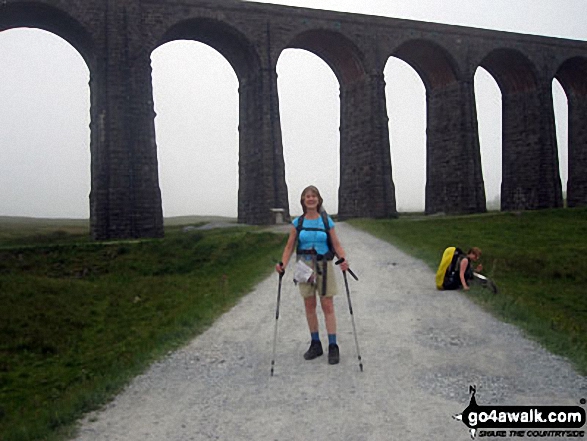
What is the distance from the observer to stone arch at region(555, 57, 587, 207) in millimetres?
46281

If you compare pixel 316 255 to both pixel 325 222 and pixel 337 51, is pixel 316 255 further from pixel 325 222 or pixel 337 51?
pixel 337 51

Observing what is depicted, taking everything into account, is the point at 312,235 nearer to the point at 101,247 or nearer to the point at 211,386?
the point at 211,386

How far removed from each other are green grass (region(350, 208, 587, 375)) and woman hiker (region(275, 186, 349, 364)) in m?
3.23

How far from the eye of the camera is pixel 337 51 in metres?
37.2

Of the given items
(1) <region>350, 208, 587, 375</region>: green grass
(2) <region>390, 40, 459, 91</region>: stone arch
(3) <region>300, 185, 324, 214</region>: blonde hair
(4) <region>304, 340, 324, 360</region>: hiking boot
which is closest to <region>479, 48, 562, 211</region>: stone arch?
(2) <region>390, 40, 459, 91</region>: stone arch

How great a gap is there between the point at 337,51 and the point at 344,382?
3300 centimetres

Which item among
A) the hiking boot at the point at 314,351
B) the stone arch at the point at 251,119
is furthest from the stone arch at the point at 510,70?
the hiking boot at the point at 314,351

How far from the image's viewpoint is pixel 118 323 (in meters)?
14.4

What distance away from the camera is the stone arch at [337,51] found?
3559 centimetres

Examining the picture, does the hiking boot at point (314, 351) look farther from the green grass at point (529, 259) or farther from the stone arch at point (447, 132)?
the stone arch at point (447, 132)

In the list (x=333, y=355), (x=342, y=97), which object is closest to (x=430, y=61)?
(x=342, y=97)

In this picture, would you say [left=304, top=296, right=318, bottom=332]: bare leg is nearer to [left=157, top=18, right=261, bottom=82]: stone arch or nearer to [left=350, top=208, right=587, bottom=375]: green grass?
[left=350, top=208, right=587, bottom=375]: green grass

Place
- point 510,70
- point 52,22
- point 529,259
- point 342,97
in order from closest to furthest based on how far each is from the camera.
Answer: point 529,259, point 52,22, point 342,97, point 510,70

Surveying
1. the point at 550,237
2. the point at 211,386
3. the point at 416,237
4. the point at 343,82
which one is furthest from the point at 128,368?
the point at 343,82
